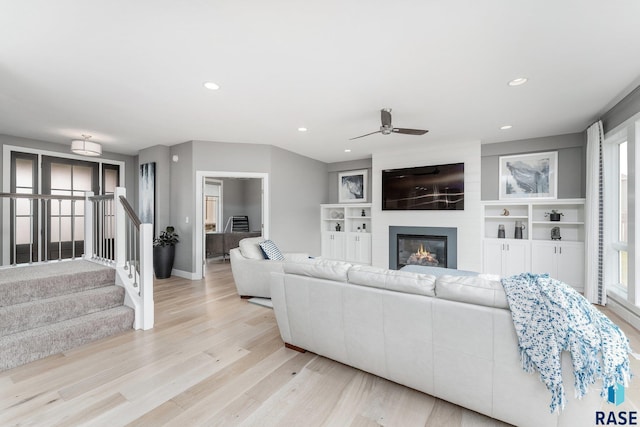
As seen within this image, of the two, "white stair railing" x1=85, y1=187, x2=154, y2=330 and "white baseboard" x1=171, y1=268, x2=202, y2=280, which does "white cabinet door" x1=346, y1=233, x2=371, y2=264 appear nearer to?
"white baseboard" x1=171, y1=268, x2=202, y2=280

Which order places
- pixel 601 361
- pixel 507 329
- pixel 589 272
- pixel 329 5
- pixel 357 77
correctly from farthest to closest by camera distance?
pixel 589 272
pixel 357 77
pixel 329 5
pixel 507 329
pixel 601 361

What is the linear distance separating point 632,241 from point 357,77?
12.0 ft

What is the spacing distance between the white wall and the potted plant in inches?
163

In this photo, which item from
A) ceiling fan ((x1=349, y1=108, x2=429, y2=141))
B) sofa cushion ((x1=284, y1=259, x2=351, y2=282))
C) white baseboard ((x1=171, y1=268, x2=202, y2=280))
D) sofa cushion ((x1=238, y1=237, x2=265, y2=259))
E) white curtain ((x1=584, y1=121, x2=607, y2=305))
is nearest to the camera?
sofa cushion ((x1=284, y1=259, x2=351, y2=282))

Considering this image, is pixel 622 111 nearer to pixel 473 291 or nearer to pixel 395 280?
pixel 473 291

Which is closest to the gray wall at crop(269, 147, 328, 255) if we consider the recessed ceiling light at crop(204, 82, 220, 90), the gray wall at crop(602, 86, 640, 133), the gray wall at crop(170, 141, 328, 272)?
the gray wall at crop(170, 141, 328, 272)

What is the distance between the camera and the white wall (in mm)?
4988

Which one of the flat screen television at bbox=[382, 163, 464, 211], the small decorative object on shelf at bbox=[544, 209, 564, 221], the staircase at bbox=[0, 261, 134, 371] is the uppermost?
the flat screen television at bbox=[382, 163, 464, 211]

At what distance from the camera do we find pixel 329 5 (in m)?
1.77

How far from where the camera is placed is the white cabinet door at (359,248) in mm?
6238

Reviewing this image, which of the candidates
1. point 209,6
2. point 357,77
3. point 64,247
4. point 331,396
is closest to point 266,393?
point 331,396

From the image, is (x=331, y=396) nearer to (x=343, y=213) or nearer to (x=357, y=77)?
(x=357, y=77)

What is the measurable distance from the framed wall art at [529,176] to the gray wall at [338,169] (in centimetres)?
274

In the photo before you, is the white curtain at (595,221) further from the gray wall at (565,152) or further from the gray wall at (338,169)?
the gray wall at (338,169)
